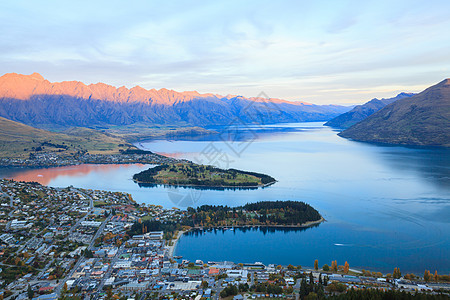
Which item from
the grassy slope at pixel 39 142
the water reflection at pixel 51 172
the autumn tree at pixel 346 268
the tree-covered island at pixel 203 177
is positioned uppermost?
the grassy slope at pixel 39 142

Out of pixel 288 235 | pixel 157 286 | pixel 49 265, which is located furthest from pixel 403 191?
pixel 49 265

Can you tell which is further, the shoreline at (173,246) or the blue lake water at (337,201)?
the blue lake water at (337,201)

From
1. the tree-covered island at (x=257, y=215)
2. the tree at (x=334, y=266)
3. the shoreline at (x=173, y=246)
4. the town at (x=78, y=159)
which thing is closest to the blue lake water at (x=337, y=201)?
the shoreline at (x=173, y=246)

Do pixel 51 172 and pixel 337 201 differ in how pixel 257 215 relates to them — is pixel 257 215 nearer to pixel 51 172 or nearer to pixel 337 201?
pixel 337 201

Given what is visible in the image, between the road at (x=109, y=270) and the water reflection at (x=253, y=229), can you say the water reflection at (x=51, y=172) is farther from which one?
the water reflection at (x=253, y=229)

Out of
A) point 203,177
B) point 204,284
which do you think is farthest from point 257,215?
point 203,177
